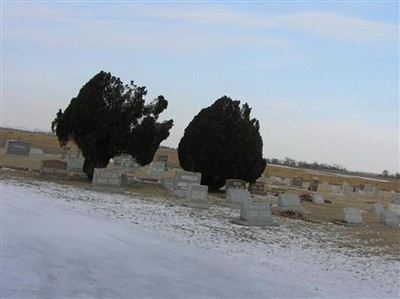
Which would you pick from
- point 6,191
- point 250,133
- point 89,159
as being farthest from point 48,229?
point 250,133

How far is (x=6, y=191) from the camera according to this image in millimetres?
12711

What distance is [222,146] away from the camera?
77.6 ft

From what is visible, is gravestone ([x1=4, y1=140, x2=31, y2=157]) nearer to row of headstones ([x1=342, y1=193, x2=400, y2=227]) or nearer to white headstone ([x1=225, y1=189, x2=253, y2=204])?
white headstone ([x1=225, y1=189, x2=253, y2=204])

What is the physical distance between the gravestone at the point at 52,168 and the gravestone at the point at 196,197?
7.61 m

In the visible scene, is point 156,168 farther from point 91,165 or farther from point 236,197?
point 236,197

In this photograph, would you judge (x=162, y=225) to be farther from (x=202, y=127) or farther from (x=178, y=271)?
(x=202, y=127)

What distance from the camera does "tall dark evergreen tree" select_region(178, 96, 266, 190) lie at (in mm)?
23641

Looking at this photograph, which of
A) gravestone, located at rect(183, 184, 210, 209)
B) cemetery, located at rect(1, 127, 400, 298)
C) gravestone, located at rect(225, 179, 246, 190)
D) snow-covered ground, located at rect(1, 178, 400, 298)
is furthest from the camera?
gravestone, located at rect(225, 179, 246, 190)

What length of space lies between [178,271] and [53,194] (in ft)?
26.8

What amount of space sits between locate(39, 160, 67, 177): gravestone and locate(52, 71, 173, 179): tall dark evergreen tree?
4.49 feet

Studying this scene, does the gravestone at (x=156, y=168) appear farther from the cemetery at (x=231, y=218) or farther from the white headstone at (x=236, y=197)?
the white headstone at (x=236, y=197)

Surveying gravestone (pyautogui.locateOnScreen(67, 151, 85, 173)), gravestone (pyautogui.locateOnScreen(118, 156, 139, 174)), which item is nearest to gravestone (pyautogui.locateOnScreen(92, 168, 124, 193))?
gravestone (pyautogui.locateOnScreen(67, 151, 85, 173))

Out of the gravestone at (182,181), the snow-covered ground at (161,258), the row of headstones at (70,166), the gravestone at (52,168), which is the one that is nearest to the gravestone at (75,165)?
the row of headstones at (70,166)

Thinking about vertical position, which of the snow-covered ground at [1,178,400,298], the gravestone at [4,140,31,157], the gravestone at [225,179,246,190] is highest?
the gravestone at [4,140,31,157]
